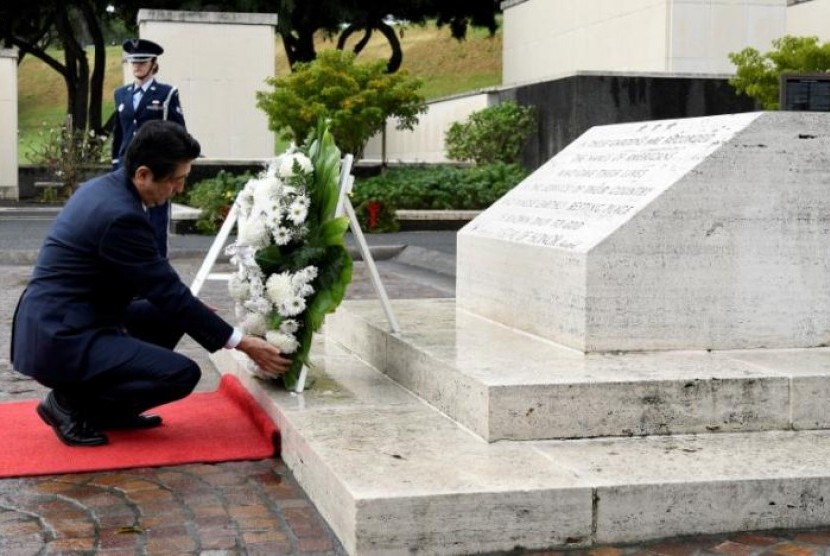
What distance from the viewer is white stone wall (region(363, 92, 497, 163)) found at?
26.3m

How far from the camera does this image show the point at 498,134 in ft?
75.7

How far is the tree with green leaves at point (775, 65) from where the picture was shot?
1923 centimetres

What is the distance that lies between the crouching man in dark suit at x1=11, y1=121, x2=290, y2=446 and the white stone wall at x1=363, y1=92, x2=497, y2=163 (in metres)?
19.8

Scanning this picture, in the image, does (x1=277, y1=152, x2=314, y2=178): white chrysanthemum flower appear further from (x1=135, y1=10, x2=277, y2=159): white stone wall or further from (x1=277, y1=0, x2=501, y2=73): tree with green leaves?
(x1=277, y1=0, x2=501, y2=73): tree with green leaves

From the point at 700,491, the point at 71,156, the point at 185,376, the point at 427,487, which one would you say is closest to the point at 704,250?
the point at 700,491

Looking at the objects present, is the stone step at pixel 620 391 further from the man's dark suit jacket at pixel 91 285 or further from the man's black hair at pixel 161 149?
the man's black hair at pixel 161 149

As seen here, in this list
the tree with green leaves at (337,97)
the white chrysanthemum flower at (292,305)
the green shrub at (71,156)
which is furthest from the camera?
the green shrub at (71,156)

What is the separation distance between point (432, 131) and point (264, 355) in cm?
2465

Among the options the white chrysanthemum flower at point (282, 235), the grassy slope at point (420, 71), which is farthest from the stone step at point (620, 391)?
the grassy slope at point (420, 71)

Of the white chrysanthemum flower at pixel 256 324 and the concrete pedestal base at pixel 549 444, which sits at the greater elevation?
the white chrysanthemum flower at pixel 256 324

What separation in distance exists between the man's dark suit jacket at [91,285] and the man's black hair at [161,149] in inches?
5.9

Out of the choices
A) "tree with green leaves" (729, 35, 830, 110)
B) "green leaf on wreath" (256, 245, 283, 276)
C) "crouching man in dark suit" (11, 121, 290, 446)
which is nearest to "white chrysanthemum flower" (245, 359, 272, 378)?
"green leaf on wreath" (256, 245, 283, 276)

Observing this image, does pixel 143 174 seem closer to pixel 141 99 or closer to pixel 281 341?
pixel 281 341

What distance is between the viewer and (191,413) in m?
6.08
